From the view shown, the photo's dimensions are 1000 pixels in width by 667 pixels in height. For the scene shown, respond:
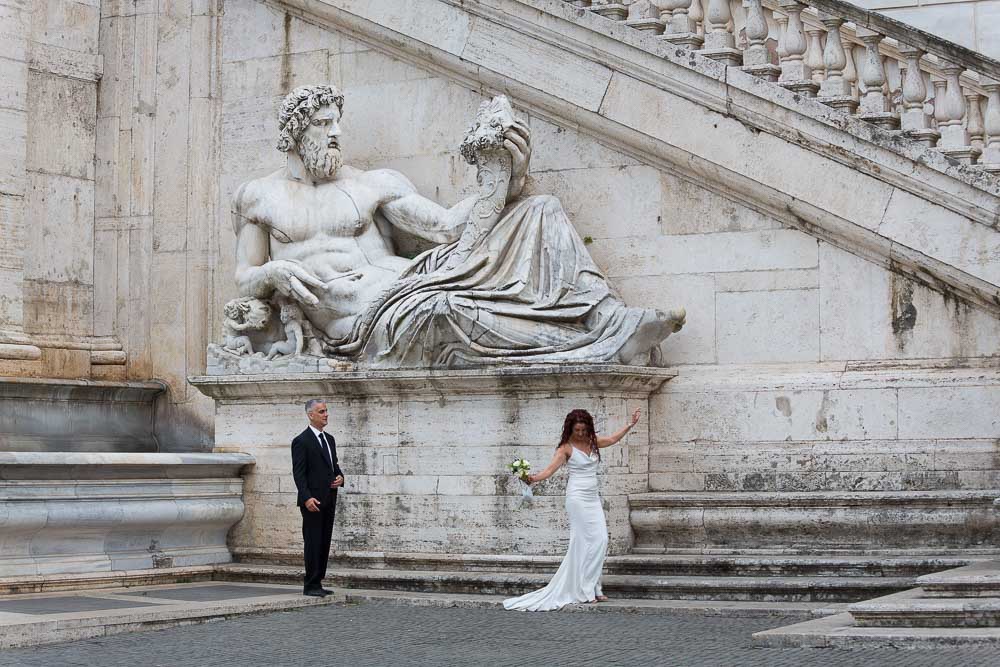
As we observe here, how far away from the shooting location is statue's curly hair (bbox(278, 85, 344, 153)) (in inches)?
546

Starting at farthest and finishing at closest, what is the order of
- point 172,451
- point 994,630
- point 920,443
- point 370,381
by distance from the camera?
point 172,451
point 370,381
point 920,443
point 994,630

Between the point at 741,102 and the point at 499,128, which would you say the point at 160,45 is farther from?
the point at 741,102

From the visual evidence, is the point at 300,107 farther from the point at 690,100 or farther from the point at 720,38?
the point at 720,38

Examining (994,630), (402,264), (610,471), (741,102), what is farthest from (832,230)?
(994,630)

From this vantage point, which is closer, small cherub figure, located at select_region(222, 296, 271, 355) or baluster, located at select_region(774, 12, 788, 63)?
baluster, located at select_region(774, 12, 788, 63)

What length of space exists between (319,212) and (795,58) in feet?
12.4

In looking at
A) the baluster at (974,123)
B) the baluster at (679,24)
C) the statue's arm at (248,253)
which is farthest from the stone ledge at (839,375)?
the statue's arm at (248,253)

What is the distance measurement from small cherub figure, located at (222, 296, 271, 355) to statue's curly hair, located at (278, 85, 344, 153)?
124 centimetres

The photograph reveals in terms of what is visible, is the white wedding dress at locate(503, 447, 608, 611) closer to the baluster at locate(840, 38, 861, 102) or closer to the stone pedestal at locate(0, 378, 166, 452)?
the baluster at locate(840, 38, 861, 102)

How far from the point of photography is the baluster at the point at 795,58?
1286 cm

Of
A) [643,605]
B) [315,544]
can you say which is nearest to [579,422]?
[643,605]

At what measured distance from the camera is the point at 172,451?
→ 15125mm

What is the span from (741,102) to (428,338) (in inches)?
111

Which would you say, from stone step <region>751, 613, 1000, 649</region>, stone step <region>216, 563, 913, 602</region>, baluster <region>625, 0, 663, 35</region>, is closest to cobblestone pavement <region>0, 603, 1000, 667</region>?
stone step <region>751, 613, 1000, 649</region>
